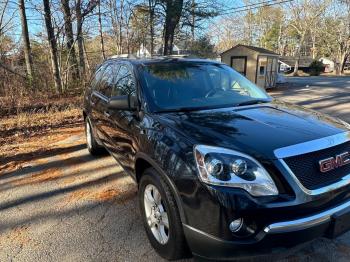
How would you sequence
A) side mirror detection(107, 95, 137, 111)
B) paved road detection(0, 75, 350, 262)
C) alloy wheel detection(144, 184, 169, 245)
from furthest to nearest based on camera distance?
side mirror detection(107, 95, 137, 111) → paved road detection(0, 75, 350, 262) → alloy wheel detection(144, 184, 169, 245)

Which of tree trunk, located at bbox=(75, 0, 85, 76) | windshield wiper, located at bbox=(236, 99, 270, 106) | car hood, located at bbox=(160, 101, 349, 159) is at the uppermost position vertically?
tree trunk, located at bbox=(75, 0, 85, 76)

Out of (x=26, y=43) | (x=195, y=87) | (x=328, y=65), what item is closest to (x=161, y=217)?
(x=195, y=87)

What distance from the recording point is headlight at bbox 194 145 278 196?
84.1 inches

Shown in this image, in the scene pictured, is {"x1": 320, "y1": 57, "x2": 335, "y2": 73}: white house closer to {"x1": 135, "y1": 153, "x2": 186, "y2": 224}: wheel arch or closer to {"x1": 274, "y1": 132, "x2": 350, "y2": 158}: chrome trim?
{"x1": 274, "y1": 132, "x2": 350, "y2": 158}: chrome trim

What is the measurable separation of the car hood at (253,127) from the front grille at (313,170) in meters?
0.13

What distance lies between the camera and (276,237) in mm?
2104

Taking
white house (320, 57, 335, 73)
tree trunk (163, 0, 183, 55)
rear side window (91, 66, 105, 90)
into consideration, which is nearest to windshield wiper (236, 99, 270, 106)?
rear side window (91, 66, 105, 90)

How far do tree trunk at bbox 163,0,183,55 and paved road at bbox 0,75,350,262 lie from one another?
46.6ft

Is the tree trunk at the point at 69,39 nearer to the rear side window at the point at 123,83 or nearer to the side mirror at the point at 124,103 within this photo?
the rear side window at the point at 123,83

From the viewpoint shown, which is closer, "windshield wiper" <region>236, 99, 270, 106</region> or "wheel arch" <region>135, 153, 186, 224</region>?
"wheel arch" <region>135, 153, 186, 224</region>

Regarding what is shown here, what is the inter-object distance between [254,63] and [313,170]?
17715 mm

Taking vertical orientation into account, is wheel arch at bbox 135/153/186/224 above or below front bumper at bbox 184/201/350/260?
above

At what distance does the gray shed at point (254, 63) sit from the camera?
19.1 meters

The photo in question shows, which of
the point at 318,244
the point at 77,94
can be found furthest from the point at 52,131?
the point at 318,244
